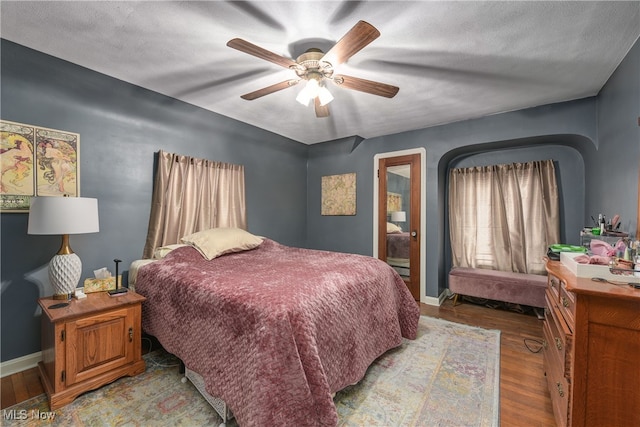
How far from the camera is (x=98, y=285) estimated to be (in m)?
2.13

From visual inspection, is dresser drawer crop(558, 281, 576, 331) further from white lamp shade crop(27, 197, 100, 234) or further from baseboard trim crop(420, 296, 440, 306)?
white lamp shade crop(27, 197, 100, 234)

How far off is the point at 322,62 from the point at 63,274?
2.36m

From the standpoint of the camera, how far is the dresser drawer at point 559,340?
1237mm

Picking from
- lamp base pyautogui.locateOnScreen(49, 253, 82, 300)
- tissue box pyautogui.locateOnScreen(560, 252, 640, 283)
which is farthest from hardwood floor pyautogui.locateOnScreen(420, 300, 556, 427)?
lamp base pyautogui.locateOnScreen(49, 253, 82, 300)

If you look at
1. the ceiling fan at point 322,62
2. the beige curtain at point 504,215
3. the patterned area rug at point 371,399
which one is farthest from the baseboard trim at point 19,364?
the beige curtain at point 504,215

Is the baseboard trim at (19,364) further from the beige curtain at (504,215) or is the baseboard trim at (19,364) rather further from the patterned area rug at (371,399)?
the beige curtain at (504,215)

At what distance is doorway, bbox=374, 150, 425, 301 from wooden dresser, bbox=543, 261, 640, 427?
259cm

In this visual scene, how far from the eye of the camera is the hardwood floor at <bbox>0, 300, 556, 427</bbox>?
1.64 metres

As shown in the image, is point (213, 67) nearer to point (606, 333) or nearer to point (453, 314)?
point (606, 333)

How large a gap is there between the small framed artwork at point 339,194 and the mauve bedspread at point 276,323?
1960 mm

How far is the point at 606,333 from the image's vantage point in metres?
1.15

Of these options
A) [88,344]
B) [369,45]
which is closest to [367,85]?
[369,45]

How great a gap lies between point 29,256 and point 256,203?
230 cm

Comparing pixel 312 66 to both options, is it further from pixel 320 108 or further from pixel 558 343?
pixel 558 343
